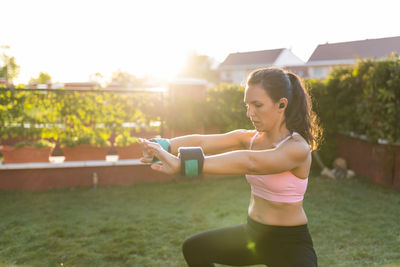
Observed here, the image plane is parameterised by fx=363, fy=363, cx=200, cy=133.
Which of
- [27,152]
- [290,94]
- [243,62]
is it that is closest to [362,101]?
[290,94]

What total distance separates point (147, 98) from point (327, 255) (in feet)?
17.4

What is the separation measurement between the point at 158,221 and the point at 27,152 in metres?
3.51

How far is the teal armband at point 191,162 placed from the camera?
1.77 m

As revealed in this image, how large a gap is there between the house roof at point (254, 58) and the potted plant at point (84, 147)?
4087cm

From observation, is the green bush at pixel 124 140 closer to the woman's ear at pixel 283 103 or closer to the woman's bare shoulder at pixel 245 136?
the woman's bare shoulder at pixel 245 136

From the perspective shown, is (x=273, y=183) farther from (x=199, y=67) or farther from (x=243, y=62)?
(x=199, y=67)

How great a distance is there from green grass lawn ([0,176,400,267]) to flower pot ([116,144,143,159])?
0.70m

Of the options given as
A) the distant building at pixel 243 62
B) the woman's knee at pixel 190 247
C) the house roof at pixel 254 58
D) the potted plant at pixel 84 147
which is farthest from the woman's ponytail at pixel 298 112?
the house roof at pixel 254 58

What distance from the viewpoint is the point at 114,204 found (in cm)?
654

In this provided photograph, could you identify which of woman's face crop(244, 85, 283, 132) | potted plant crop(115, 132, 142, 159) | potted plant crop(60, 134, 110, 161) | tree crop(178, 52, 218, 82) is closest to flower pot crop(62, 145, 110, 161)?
potted plant crop(60, 134, 110, 161)

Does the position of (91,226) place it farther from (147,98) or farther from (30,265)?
(147,98)

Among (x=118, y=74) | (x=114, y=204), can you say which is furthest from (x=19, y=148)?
(x=118, y=74)

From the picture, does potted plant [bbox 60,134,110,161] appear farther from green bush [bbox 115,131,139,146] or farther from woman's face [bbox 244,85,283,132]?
woman's face [bbox 244,85,283,132]

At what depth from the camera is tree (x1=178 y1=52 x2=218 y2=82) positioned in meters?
60.7
